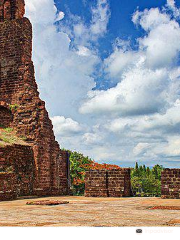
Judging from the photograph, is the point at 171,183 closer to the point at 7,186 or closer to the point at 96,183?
the point at 96,183

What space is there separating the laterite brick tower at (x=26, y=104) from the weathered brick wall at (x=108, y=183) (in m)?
2.55

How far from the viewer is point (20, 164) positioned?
478 inches

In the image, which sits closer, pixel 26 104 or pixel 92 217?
pixel 92 217

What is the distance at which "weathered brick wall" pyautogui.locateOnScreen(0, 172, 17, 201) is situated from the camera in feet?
32.7

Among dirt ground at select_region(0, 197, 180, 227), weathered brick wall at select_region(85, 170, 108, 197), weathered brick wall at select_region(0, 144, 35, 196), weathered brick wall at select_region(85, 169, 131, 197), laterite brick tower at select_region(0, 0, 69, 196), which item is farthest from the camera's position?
laterite brick tower at select_region(0, 0, 69, 196)

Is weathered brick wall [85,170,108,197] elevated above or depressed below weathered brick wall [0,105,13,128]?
below

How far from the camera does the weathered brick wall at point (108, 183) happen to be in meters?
10.9

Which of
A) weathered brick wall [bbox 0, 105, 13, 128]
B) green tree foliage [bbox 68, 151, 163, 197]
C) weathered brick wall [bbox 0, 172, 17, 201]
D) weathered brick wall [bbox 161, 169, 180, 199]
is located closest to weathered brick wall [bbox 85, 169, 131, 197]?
weathered brick wall [bbox 161, 169, 180, 199]

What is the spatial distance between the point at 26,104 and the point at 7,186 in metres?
4.71

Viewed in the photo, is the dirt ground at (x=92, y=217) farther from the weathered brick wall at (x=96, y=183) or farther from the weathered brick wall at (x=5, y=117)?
the weathered brick wall at (x=5, y=117)

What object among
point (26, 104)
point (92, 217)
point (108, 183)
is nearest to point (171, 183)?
point (108, 183)

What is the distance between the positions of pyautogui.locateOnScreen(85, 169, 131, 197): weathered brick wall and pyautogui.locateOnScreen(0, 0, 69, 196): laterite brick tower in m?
2.55

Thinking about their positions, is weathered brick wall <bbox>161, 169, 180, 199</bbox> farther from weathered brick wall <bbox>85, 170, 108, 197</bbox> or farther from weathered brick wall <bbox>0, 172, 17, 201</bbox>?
weathered brick wall <bbox>0, 172, 17, 201</bbox>
